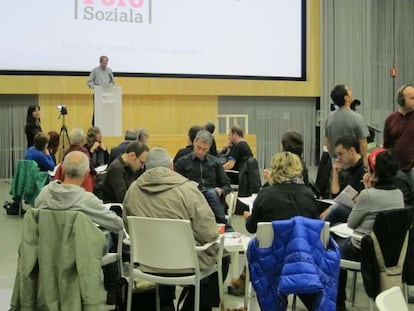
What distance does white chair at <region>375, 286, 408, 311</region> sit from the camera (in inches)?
71.1

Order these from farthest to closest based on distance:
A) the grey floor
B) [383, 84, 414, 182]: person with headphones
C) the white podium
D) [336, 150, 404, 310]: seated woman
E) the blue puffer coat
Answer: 1. the white podium
2. [383, 84, 414, 182]: person with headphones
3. the grey floor
4. [336, 150, 404, 310]: seated woman
5. the blue puffer coat

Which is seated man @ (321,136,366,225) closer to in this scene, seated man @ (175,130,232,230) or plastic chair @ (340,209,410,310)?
plastic chair @ (340,209,410,310)

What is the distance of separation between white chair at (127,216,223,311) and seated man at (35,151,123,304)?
144 millimetres

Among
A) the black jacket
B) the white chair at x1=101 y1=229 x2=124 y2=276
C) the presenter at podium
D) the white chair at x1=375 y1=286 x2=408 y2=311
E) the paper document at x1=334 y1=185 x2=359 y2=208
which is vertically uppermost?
the presenter at podium

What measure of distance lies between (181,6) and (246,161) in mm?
5617

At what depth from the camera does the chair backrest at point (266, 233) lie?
10.0 feet

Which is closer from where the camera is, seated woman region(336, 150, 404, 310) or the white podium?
seated woman region(336, 150, 404, 310)

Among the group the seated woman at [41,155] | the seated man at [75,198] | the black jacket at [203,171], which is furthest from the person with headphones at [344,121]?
the seated woman at [41,155]

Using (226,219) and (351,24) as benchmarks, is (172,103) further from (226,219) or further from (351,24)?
(226,219)

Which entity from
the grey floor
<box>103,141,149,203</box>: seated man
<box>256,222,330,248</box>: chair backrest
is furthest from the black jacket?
<box>256,222,330,248</box>: chair backrest

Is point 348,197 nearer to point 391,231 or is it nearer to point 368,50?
point 391,231

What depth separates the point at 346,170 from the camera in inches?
178

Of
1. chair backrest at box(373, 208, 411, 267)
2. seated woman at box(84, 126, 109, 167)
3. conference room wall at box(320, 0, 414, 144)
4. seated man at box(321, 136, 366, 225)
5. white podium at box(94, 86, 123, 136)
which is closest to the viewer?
chair backrest at box(373, 208, 411, 267)

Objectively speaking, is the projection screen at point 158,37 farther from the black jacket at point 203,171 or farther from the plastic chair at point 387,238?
the plastic chair at point 387,238
